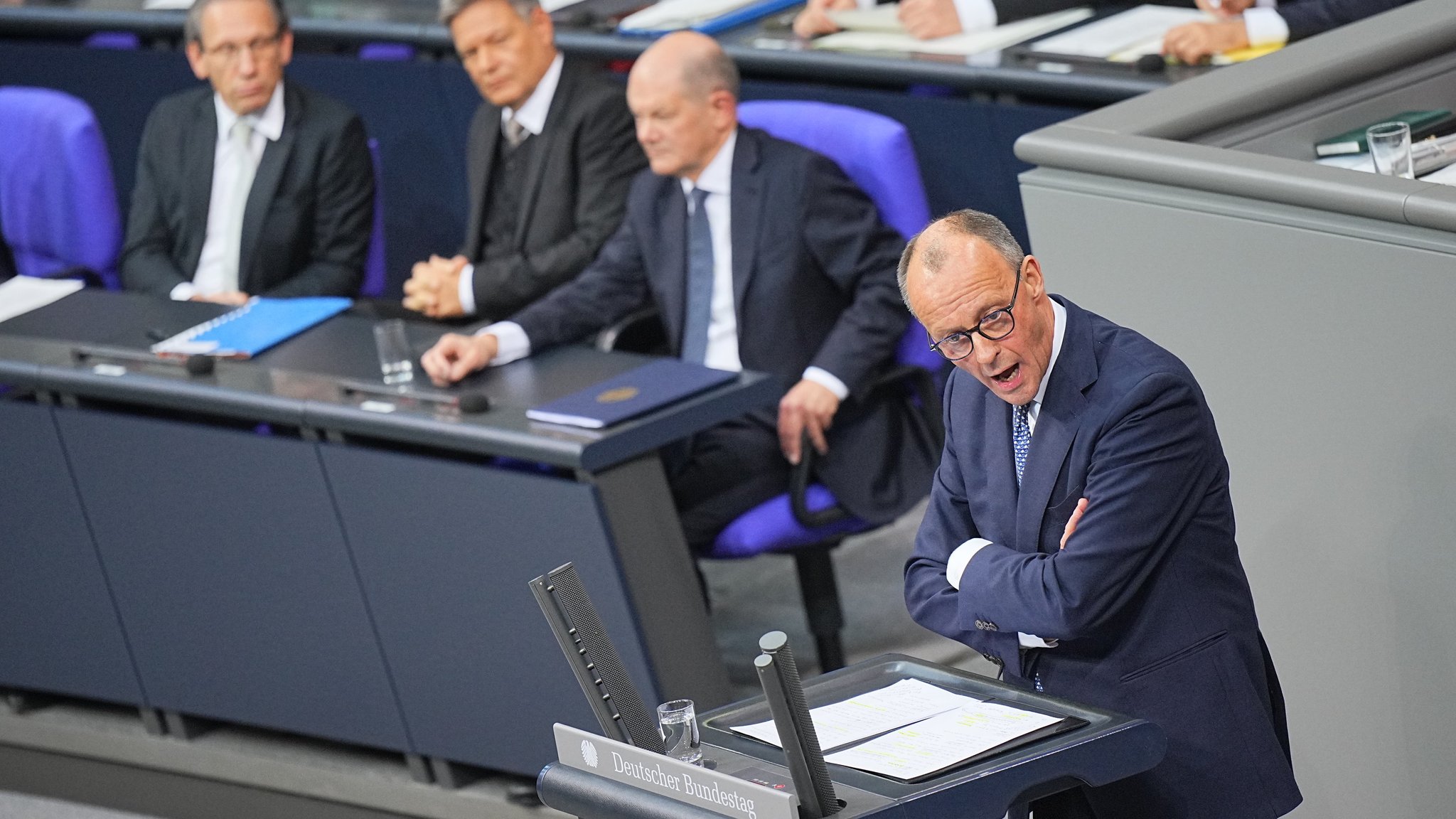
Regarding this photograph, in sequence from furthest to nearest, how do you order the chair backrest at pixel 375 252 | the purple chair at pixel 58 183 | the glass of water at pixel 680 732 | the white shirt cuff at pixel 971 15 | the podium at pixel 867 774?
1. the purple chair at pixel 58 183
2. the chair backrest at pixel 375 252
3. the white shirt cuff at pixel 971 15
4. the glass of water at pixel 680 732
5. the podium at pixel 867 774

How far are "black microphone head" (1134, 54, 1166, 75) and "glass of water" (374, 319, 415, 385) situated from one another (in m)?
1.61

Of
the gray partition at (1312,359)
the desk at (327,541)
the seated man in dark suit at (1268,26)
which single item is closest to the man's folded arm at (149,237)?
the desk at (327,541)

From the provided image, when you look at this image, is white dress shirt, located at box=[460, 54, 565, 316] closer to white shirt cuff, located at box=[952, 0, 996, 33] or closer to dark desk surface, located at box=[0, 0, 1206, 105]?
dark desk surface, located at box=[0, 0, 1206, 105]

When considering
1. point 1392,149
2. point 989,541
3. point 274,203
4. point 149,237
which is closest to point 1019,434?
point 989,541

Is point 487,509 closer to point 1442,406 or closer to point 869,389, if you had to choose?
point 869,389

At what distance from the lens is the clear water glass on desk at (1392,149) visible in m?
3.05

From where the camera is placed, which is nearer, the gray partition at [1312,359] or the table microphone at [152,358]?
the gray partition at [1312,359]

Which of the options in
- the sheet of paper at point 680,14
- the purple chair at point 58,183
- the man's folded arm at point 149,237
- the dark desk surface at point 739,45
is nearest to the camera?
the dark desk surface at point 739,45

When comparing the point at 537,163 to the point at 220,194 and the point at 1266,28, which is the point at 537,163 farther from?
the point at 1266,28

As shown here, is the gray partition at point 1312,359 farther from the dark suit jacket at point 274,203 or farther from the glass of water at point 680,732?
the dark suit jacket at point 274,203

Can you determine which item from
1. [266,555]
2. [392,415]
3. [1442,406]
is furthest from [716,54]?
[1442,406]

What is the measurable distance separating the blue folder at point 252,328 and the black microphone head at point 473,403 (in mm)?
669

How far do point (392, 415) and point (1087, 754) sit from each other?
1.80 m

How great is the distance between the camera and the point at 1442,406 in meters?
2.61
